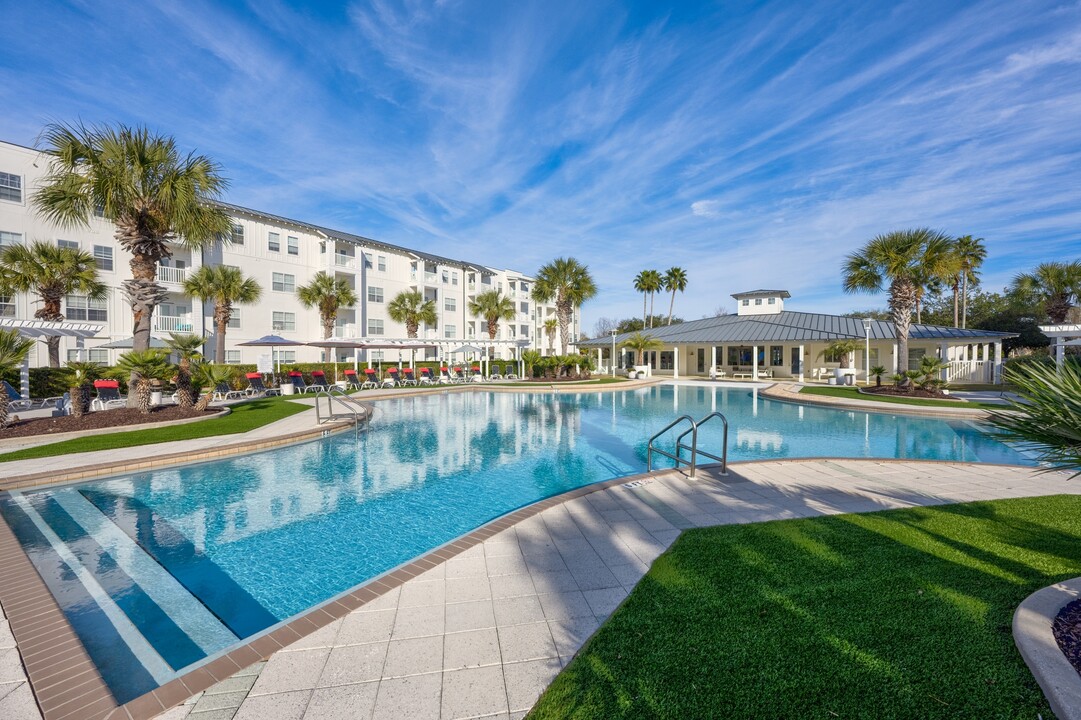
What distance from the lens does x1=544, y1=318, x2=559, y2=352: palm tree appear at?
4944 cm

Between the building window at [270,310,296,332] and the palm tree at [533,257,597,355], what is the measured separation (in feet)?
54.5

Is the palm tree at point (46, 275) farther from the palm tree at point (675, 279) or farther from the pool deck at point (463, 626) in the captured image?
the palm tree at point (675, 279)

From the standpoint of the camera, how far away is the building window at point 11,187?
19.4 meters

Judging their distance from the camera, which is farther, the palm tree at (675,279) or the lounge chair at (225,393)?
the palm tree at (675,279)

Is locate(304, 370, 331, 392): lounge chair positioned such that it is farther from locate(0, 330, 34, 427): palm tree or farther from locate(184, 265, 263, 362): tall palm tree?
locate(0, 330, 34, 427): palm tree

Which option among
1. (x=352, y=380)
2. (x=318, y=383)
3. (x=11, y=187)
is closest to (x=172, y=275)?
(x=11, y=187)

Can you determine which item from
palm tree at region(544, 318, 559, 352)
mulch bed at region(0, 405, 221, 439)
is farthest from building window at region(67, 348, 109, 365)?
palm tree at region(544, 318, 559, 352)

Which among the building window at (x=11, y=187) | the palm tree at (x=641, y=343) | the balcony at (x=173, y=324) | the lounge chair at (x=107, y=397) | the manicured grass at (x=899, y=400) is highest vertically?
the building window at (x=11, y=187)

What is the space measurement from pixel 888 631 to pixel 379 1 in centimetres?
1691

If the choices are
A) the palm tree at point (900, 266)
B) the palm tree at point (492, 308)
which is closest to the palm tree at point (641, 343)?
the palm tree at point (492, 308)

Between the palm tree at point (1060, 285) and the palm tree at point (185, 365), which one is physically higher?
the palm tree at point (1060, 285)

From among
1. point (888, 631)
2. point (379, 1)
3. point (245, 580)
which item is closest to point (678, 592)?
point (888, 631)

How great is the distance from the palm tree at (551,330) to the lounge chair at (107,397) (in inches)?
1440

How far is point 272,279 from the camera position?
28750 millimetres
